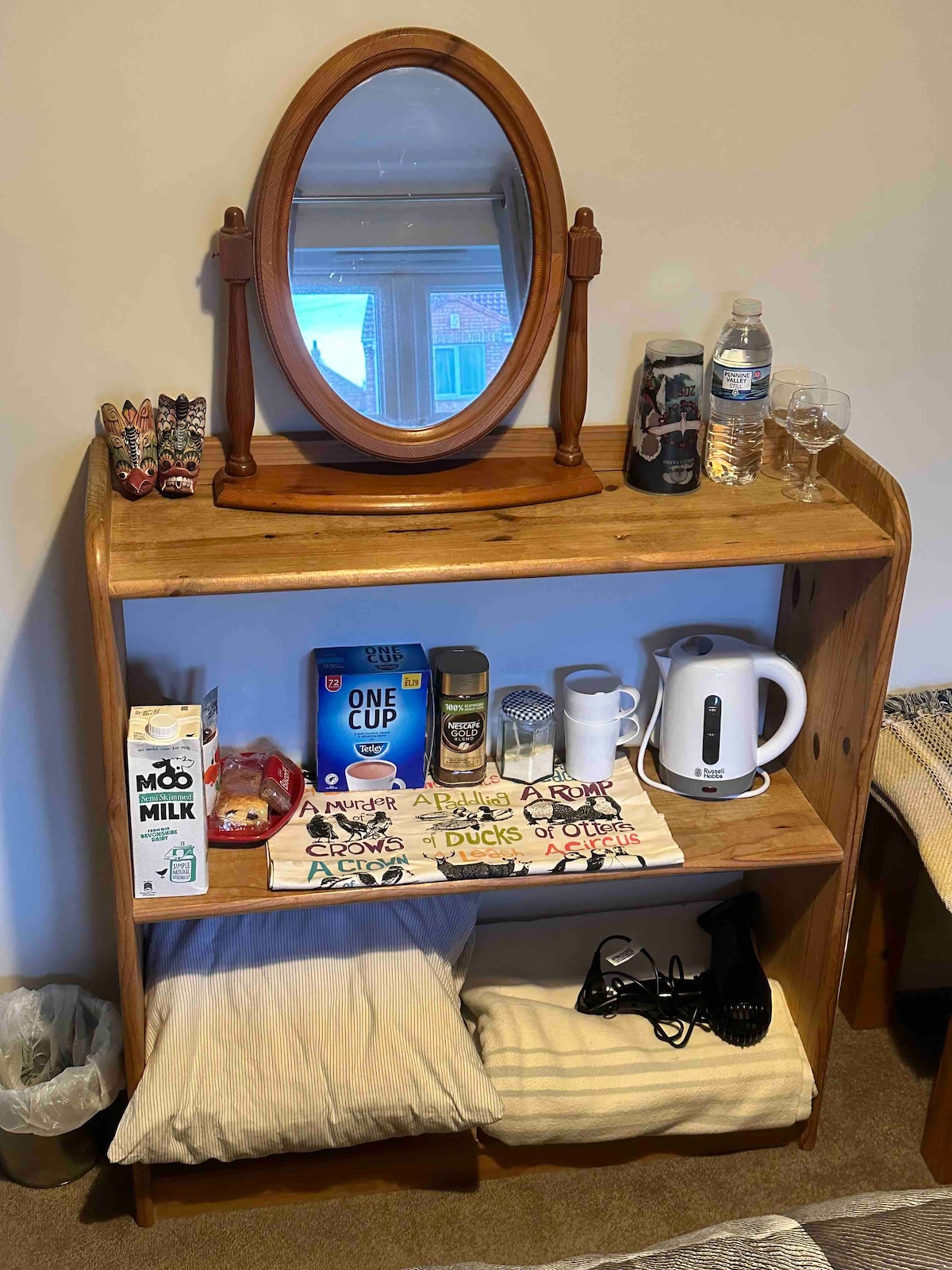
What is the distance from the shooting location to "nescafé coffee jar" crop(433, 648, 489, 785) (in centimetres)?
164

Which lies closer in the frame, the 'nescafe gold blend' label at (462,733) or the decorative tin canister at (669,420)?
the decorative tin canister at (669,420)

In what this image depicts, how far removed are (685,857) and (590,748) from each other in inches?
8.0

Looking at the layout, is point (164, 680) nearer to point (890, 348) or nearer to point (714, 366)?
point (714, 366)

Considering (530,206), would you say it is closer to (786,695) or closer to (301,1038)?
(786,695)

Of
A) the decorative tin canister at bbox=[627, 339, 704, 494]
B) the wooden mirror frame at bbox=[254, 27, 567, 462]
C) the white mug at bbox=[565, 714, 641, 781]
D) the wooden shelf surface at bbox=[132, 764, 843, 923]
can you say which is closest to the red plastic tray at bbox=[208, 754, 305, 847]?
the wooden shelf surface at bbox=[132, 764, 843, 923]

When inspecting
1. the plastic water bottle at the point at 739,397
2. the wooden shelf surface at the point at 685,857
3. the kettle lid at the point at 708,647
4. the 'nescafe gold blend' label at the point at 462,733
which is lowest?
the wooden shelf surface at the point at 685,857

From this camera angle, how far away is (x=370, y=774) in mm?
1672

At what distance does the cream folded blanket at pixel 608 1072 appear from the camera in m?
1.68

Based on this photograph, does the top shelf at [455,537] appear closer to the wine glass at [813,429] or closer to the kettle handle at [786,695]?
the wine glass at [813,429]

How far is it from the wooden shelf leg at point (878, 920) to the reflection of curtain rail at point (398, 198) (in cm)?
109

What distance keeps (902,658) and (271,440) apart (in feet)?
3.35

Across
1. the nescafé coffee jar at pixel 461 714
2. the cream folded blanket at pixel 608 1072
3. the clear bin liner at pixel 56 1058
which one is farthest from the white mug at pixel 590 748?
the clear bin liner at pixel 56 1058

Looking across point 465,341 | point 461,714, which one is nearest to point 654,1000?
point 461,714

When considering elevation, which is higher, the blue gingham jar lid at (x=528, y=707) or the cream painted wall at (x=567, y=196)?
the cream painted wall at (x=567, y=196)
